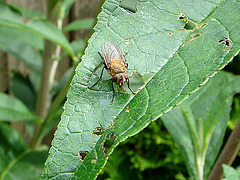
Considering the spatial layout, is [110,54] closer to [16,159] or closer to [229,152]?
[229,152]

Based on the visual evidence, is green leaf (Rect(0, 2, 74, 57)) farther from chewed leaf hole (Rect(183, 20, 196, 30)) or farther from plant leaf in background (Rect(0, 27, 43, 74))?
chewed leaf hole (Rect(183, 20, 196, 30))

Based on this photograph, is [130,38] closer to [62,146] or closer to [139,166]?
[62,146]

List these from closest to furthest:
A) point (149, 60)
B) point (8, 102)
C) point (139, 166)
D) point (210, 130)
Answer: point (149, 60) < point (210, 130) < point (8, 102) < point (139, 166)

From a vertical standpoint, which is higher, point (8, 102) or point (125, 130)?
point (125, 130)

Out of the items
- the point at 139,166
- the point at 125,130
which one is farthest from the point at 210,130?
the point at 139,166

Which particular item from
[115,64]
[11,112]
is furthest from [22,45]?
[115,64]

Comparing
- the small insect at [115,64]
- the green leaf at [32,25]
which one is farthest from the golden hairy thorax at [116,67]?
the green leaf at [32,25]

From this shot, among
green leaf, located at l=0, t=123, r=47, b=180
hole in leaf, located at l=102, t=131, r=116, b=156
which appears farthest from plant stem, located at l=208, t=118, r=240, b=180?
green leaf, located at l=0, t=123, r=47, b=180
